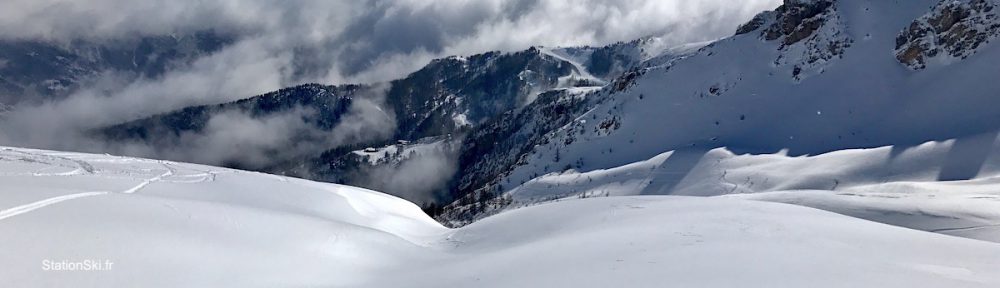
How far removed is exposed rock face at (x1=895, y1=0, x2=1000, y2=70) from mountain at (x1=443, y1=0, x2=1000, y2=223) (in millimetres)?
128

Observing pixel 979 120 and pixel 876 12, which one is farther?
pixel 876 12

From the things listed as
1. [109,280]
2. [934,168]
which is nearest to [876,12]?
[934,168]

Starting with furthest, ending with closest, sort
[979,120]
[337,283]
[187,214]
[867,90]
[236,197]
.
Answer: [867,90], [979,120], [236,197], [187,214], [337,283]

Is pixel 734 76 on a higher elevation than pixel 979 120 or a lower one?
higher

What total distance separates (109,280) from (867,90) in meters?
73.0

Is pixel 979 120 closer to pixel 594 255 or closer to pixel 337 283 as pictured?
pixel 594 255

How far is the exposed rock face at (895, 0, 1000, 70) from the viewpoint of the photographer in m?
56.4

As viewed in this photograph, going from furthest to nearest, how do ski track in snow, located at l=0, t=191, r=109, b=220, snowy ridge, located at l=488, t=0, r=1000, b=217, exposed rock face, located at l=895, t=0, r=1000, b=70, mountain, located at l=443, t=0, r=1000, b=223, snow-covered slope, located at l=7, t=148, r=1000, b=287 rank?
1. exposed rock face, located at l=895, t=0, r=1000, b=70
2. snowy ridge, located at l=488, t=0, r=1000, b=217
3. mountain, located at l=443, t=0, r=1000, b=223
4. ski track in snow, located at l=0, t=191, r=109, b=220
5. snow-covered slope, located at l=7, t=148, r=1000, b=287

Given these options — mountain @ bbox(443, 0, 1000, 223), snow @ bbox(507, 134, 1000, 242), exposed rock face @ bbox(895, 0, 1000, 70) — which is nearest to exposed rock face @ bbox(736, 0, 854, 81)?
mountain @ bbox(443, 0, 1000, 223)

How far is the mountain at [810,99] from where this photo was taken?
51.2 meters

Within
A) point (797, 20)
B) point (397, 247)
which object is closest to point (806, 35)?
point (797, 20)

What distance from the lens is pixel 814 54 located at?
74188 millimetres

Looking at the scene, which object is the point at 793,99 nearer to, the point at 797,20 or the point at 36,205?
the point at 797,20

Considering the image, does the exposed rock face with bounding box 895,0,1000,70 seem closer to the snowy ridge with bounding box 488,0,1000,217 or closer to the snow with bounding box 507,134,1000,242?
the snowy ridge with bounding box 488,0,1000,217
